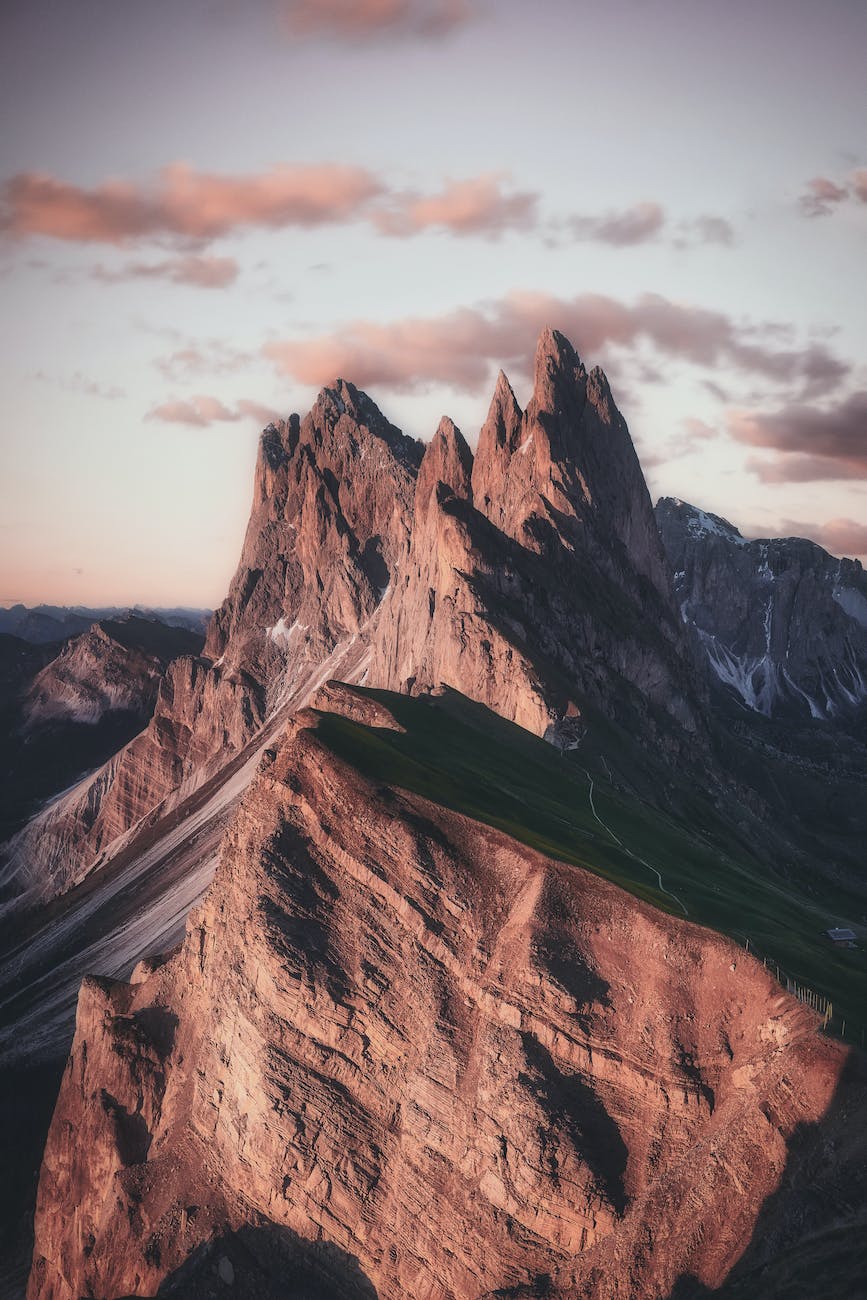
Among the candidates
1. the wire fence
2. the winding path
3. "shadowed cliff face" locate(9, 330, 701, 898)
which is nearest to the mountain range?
the wire fence

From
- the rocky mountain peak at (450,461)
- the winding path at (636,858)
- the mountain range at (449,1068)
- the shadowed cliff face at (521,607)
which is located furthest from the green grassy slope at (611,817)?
the rocky mountain peak at (450,461)

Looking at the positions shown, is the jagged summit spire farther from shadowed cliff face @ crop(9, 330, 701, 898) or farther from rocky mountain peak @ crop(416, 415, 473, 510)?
rocky mountain peak @ crop(416, 415, 473, 510)

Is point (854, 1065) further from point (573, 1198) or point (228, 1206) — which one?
point (228, 1206)

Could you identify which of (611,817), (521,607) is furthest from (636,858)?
(521,607)

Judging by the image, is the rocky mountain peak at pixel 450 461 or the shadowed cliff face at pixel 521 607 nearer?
the shadowed cliff face at pixel 521 607

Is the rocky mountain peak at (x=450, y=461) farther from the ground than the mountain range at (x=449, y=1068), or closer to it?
farther from the ground

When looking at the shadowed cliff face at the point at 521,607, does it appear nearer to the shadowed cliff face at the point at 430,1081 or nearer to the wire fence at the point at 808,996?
the shadowed cliff face at the point at 430,1081

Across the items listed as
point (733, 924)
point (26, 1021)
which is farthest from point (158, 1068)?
point (26, 1021)
